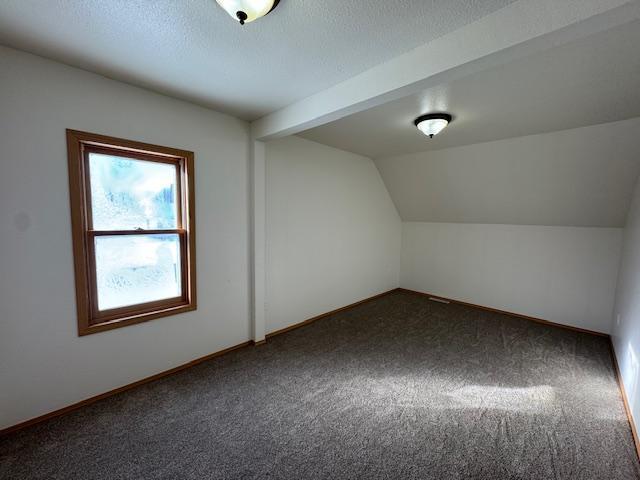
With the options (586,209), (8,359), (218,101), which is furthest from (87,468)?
(586,209)

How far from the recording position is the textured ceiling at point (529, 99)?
1630 millimetres

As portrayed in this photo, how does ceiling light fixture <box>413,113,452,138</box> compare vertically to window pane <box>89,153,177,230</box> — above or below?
above

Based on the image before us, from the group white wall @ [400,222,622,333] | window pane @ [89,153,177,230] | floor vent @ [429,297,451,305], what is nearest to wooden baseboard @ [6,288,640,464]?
white wall @ [400,222,622,333]

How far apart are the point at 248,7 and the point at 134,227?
6.31 ft

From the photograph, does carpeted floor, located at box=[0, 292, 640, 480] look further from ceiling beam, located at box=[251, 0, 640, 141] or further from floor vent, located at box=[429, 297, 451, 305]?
ceiling beam, located at box=[251, 0, 640, 141]

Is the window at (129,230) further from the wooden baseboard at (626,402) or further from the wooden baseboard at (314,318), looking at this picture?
the wooden baseboard at (626,402)

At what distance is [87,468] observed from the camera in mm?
1607

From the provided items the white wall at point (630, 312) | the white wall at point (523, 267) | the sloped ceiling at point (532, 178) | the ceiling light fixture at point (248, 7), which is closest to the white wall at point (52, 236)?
the ceiling light fixture at point (248, 7)

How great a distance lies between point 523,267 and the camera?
4.15m

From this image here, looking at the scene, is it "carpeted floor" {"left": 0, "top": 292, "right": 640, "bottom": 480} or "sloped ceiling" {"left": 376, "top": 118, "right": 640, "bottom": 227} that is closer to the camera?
"carpeted floor" {"left": 0, "top": 292, "right": 640, "bottom": 480}

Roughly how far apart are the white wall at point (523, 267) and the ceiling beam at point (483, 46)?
3561mm

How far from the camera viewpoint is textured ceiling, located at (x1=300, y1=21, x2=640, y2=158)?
1.63 metres

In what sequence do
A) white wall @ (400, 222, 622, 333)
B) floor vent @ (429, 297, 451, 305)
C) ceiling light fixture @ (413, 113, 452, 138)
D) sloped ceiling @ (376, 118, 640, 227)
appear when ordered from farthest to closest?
floor vent @ (429, 297, 451, 305), white wall @ (400, 222, 622, 333), sloped ceiling @ (376, 118, 640, 227), ceiling light fixture @ (413, 113, 452, 138)

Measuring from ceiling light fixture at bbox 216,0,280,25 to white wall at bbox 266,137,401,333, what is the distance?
1.86m
